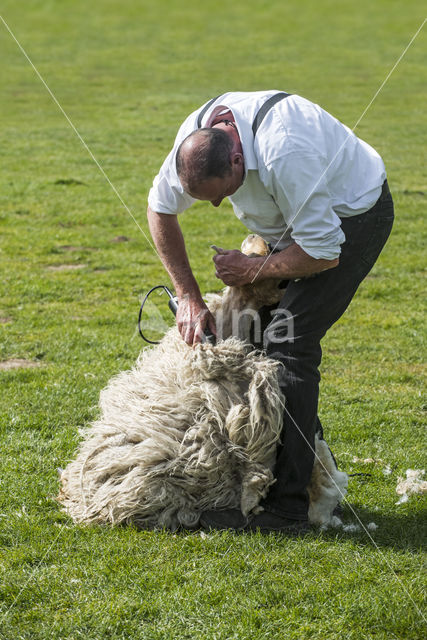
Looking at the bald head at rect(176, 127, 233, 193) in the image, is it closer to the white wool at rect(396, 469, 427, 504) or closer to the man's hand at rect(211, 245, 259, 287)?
the man's hand at rect(211, 245, 259, 287)

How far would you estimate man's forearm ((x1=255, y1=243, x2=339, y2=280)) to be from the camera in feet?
12.7

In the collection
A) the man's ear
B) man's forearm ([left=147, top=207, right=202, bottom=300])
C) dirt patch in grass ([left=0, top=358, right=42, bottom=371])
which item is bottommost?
dirt patch in grass ([left=0, top=358, right=42, bottom=371])

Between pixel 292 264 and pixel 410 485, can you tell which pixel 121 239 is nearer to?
pixel 410 485

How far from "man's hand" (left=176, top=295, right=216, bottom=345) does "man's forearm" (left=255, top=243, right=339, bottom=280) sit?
446 millimetres

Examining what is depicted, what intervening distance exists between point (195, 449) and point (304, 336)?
785mm

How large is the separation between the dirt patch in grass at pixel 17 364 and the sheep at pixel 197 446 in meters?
2.14

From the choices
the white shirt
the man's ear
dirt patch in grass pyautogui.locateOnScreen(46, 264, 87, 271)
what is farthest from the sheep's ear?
dirt patch in grass pyautogui.locateOnScreen(46, 264, 87, 271)

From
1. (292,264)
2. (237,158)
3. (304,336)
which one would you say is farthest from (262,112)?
(304,336)

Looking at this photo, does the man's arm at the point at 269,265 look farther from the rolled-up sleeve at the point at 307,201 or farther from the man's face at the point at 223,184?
the man's face at the point at 223,184

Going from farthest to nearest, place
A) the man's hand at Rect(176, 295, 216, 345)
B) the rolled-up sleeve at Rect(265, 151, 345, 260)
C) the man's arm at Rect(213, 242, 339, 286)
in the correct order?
the man's hand at Rect(176, 295, 216, 345), the man's arm at Rect(213, 242, 339, 286), the rolled-up sleeve at Rect(265, 151, 345, 260)

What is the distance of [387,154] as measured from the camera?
14891mm

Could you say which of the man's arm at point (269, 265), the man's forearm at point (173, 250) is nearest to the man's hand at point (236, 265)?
the man's arm at point (269, 265)

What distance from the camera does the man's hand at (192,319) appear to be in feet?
14.0

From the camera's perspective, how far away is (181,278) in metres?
4.35
